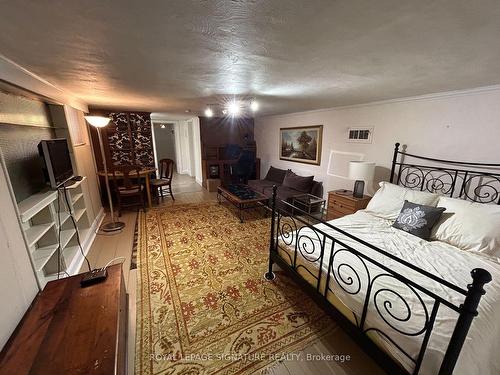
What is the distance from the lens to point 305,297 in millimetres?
2066

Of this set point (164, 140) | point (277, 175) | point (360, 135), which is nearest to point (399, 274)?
point (360, 135)

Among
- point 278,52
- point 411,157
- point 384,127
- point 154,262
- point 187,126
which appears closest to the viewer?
point 278,52

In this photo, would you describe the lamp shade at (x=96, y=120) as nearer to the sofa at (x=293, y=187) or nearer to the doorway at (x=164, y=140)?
the sofa at (x=293, y=187)

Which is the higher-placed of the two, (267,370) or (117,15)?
(117,15)

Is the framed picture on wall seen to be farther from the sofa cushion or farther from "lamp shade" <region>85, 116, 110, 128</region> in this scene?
"lamp shade" <region>85, 116, 110, 128</region>

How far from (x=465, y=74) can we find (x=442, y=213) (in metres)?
1.30

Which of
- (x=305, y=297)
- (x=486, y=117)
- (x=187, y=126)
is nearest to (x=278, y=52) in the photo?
(x=305, y=297)

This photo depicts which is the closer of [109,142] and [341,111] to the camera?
[341,111]

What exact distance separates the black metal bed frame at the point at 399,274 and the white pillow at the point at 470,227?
1.80 feet

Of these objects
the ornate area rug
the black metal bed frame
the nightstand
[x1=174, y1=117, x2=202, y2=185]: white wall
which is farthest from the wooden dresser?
[x1=174, y1=117, x2=202, y2=185]: white wall

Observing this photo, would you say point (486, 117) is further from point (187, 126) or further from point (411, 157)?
point (187, 126)

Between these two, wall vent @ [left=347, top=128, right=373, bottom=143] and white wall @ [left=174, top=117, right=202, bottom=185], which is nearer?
wall vent @ [left=347, top=128, right=373, bottom=143]

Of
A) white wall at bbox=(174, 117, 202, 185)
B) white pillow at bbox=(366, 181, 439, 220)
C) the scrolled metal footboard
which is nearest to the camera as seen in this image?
the scrolled metal footboard

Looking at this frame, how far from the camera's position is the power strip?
1604 millimetres
